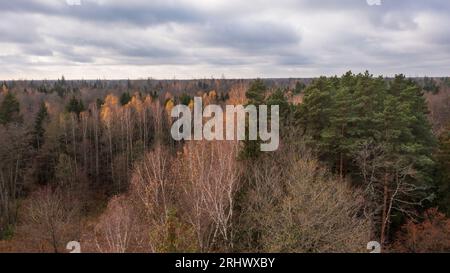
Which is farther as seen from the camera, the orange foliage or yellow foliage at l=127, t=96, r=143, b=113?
yellow foliage at l=127, t=96, r=143, b=113

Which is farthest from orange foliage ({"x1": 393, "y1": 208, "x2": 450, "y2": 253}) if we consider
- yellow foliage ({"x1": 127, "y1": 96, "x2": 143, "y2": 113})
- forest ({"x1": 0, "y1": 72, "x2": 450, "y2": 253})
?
yellow foliage ({"x1": 127, "y1": 96, "x2": 143, "y2": 113})

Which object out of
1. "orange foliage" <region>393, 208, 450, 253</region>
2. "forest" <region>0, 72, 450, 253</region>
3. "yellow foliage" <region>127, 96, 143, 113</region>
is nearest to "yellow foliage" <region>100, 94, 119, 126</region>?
"yellow foliage" <region>127, 96, 143, 113</region>

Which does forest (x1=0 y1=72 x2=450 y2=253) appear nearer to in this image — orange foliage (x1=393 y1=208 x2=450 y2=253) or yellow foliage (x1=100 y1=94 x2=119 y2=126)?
orange foliage (x1=393 y1=208 x2=450 y2=253)

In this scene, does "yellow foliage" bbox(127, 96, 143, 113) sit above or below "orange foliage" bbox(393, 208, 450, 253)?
above

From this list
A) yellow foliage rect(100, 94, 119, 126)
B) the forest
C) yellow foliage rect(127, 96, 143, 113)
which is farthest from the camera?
yellow foliage rect(127, 96, 143, 113)

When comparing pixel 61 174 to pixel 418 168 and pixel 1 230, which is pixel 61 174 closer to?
pixel 1 230

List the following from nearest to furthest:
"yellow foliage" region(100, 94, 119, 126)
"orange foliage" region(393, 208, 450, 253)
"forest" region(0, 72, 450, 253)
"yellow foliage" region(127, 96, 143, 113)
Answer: "forest" region(0, 72, 450, 253) < "orange foliage" region(393, 208, 450, 253) < "yellow foliage" region(100, 94, 119, 126) < "yellow foliage" region(127, 96, 143, 113)

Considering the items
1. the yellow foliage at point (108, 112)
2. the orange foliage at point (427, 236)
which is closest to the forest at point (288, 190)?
the orange foliage at point (427, 236)

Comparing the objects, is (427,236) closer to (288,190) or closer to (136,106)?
(288,190)

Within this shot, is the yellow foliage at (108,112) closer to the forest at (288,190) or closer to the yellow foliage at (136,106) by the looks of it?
the yellow foliage at (136,106)

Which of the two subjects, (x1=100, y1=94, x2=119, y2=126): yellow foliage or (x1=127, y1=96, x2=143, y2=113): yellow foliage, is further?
(x1=127, y1=96, x2=143, y2=113): yellow foliage

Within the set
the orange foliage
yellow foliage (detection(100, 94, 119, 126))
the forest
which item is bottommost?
the orange foliage
